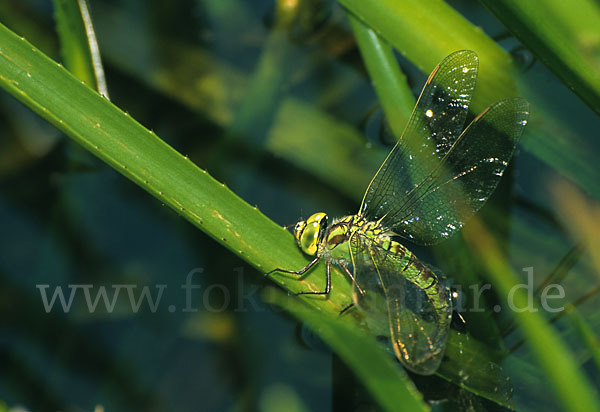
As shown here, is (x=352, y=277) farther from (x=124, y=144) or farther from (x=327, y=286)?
(x=124, y=144)

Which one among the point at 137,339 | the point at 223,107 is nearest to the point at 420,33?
the point at 223,107

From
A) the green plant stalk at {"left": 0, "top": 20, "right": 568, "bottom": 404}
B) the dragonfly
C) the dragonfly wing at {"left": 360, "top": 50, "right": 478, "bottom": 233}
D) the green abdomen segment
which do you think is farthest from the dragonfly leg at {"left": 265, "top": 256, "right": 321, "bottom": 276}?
the dragonfly wing at {"left": 360, "top": 50, "right": 478, "bottom": 233}

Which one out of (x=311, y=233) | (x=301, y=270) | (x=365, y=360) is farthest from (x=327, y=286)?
(x=365, y=360)

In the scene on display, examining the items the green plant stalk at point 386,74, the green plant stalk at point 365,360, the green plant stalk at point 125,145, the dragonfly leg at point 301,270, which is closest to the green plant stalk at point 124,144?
the green plant stalk at point 125,145

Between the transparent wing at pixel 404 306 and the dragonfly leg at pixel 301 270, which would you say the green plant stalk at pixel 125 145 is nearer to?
the dragonfly leg at pixel 301 270

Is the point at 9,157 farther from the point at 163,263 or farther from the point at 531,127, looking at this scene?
the point at 531,127

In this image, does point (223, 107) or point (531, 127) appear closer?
point (531, 127)

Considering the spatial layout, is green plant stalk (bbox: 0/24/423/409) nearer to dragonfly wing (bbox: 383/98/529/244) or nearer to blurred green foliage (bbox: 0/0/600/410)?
blurred green foliage (bbox: 0/0/600/410)
